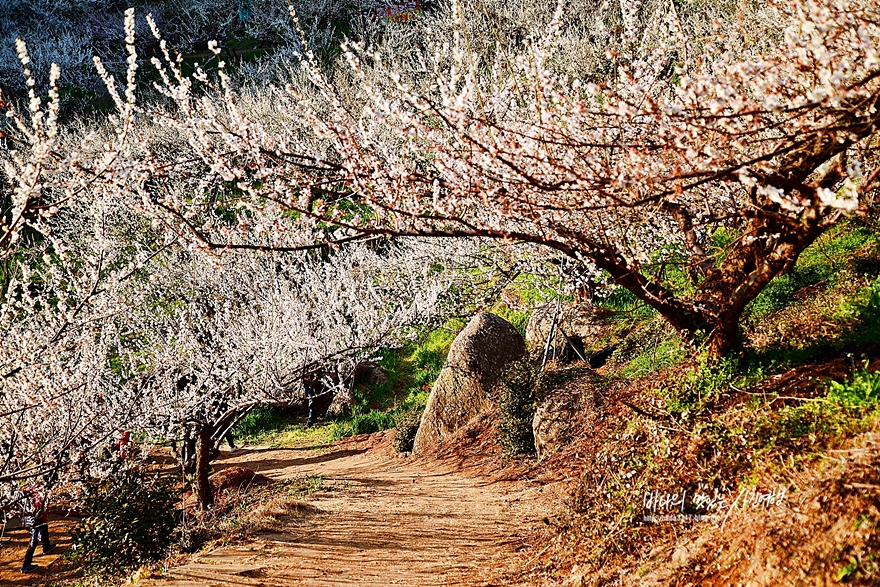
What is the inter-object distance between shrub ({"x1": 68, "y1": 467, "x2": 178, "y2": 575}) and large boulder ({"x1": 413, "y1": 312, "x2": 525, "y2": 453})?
15.8 ft

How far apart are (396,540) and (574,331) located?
5069 millimetres

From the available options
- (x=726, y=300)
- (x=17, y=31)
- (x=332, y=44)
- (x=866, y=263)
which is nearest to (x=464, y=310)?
(x=866, y=263)

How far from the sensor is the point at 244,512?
809 centimetres

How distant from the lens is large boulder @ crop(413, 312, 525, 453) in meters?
11.1

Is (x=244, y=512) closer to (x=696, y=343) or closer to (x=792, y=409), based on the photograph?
(x=696, y=343)

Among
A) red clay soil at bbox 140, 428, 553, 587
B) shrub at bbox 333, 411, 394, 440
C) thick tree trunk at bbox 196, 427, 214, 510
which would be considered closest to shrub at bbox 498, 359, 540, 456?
red clay soil at bbox 140, 428, 553, 587

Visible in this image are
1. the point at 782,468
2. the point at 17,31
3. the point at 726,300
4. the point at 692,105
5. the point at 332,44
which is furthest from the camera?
the point at 17,31

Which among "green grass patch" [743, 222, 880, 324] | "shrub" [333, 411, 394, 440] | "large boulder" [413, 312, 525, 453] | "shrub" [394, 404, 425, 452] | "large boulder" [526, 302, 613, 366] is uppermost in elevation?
"green grass patch" [743, 222, 880, 324]

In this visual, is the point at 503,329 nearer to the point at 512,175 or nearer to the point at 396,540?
the point at 396,540

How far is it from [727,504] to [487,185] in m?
2.37

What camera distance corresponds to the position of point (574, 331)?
33.9 ft

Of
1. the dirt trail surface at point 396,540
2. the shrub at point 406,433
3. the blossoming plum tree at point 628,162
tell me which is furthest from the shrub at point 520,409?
the blossoming plum tree at point 628,162

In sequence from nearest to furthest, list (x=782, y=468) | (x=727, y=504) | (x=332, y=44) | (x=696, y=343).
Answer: (x=782, y=468) < (x=727, y=504) < (x=696, y=343) < (x=332, y=44)

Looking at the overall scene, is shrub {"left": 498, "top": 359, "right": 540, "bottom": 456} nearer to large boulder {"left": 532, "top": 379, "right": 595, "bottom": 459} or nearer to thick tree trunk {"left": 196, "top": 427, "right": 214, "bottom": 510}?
large boulder {"left": 532, "top": 379, "right": 595, "bottom": 459}
